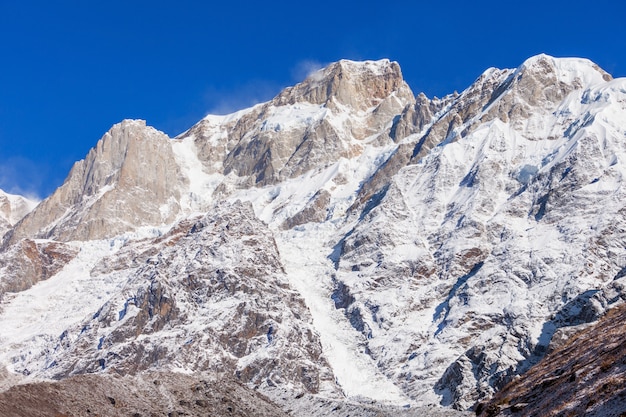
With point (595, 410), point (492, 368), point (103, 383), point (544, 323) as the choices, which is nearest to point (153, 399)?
point (103, 383)

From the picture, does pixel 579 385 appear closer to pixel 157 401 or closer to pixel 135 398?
pixel 135 398

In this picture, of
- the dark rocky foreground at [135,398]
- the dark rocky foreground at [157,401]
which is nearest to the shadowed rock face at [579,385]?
the dark rocky foreground at [157,401]

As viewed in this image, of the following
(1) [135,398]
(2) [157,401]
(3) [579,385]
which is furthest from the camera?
(2) [157,401]

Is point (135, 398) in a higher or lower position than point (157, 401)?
higher

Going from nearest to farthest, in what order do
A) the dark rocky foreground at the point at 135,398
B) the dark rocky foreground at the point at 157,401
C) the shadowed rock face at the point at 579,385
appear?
the shadowed rock face at the point at 579,385 < the dark rocky foreground at the point at 135,398 < the dark rocky foreground at the point at 157,401

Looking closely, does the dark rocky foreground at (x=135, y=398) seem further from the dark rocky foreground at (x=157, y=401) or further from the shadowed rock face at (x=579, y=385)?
the shadowed rock face at (x=579, y=385)

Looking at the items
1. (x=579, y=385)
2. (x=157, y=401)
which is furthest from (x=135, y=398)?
(x=579, y=385)

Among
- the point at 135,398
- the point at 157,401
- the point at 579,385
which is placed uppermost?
the point at 135,398

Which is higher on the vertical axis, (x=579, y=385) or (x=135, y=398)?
(x=135, y=398)

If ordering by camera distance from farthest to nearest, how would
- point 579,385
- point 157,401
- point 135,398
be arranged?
point 157,401 < point 135,398 < point 579,385

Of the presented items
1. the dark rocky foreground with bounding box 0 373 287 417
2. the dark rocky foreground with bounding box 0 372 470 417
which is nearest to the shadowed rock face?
the dark rocky foreground with bounding box 0 372 470 417

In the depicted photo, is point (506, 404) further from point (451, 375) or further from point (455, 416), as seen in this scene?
point (451, 375)

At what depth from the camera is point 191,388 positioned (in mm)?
125125

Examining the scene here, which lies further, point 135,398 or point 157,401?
point 157,401
